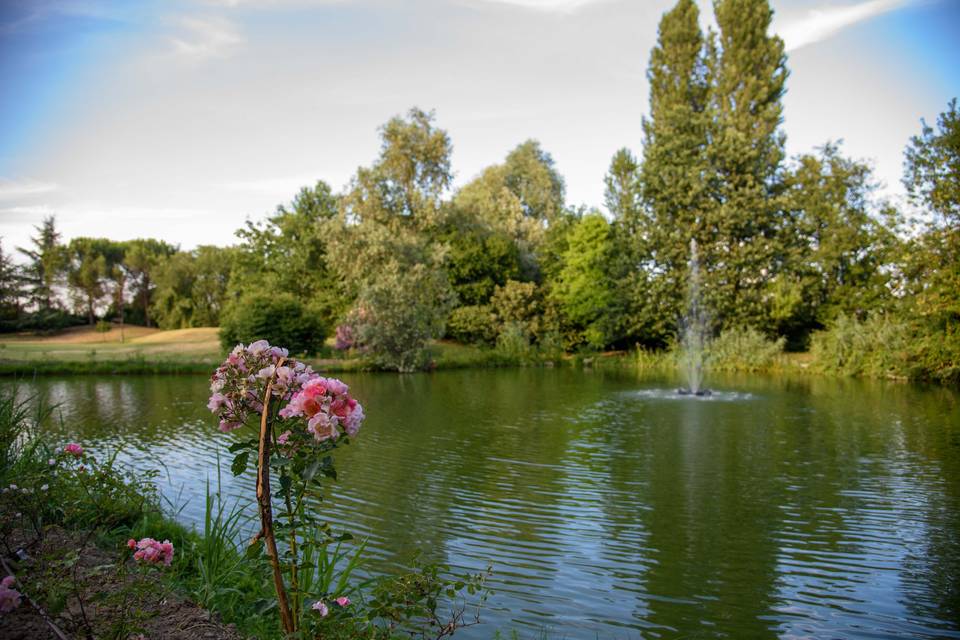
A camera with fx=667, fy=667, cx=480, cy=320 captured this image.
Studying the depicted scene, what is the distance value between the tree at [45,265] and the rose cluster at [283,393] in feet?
133

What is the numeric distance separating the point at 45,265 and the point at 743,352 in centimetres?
3733

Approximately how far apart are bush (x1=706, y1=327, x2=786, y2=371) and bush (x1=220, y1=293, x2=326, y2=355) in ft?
46.6

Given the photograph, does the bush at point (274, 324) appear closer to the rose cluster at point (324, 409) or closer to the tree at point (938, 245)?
the tree at point (938, 245)

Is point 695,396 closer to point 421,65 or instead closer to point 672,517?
point 672,517

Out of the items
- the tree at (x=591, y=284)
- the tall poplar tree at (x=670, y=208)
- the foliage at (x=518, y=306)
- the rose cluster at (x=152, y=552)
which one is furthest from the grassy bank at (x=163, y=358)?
the rose cluster at (x=152, y=552)

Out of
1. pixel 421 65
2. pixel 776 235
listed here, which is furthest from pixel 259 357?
pixel 776 235

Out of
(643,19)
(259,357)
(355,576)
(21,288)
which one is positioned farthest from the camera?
(21,288)

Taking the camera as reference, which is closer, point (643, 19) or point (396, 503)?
point (396, 503)

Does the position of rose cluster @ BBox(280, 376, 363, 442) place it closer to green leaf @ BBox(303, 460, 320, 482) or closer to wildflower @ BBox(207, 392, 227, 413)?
green leaf @ BBox(303, 460, 320, 482)

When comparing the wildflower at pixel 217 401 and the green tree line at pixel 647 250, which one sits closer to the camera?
the wildflower at pixel 217 401

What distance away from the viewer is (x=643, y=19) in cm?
3014

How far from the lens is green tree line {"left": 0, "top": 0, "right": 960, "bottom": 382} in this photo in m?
22.5

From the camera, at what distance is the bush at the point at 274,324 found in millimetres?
22359

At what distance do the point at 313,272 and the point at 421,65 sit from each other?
13.9 meters
